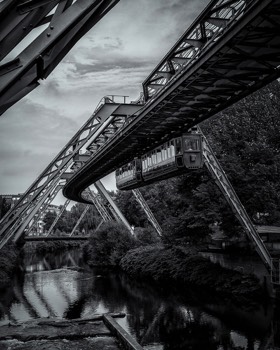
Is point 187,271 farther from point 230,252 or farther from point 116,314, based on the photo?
point 116,314

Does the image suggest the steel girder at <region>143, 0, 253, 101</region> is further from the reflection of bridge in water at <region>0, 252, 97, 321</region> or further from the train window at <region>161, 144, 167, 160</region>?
the reflection of bridge in water at <region>0, 252, 97, 321</region>

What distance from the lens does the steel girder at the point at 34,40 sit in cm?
476

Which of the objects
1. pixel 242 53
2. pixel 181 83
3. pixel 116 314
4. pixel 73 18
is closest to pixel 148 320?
pixel 116 314

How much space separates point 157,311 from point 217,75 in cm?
1295

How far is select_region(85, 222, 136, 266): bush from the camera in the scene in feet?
132

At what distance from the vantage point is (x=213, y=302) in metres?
22.0

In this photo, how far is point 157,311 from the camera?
20969 mm

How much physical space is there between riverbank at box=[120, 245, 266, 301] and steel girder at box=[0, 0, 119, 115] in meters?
19.4

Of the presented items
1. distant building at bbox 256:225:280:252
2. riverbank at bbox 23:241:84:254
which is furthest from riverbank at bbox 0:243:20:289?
riverbank at bbox 23:241:84:254

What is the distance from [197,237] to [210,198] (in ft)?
10.1

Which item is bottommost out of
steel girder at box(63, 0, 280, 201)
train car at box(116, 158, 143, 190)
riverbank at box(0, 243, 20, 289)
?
riverbank at box(0, 243, 20, 289)

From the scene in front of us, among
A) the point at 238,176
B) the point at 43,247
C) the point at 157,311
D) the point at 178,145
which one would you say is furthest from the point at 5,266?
the point at 43,247

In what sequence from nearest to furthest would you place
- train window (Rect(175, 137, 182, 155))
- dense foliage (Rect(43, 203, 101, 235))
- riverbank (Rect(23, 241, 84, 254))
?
train window (Rect(175, 137, 182, 155)), riverbank (Rect(23, 241, 84, 254)), dense foliage (Rect(43, 203, 101, 235))

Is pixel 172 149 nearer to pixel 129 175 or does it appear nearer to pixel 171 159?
pixel 171 159
